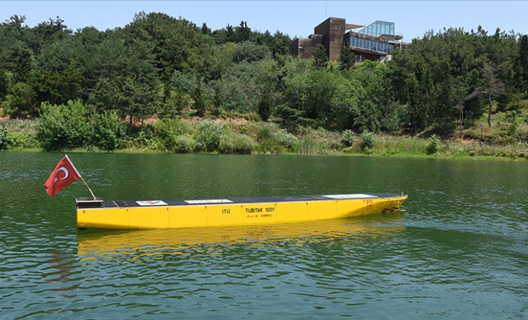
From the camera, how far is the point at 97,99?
87.4 m

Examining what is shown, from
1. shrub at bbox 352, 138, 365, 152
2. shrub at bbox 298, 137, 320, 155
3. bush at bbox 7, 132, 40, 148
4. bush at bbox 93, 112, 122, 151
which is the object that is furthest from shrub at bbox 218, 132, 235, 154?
bush at bbox 7, 132, 40, 148

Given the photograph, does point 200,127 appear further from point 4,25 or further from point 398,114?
point 4,25

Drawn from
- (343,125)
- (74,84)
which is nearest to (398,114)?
(343,125)

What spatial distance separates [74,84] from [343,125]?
5830cm

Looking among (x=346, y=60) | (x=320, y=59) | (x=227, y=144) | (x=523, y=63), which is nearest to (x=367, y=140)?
(x=227, y=144)

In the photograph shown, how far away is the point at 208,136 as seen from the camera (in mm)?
81250

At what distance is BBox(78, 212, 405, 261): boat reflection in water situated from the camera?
19219mm

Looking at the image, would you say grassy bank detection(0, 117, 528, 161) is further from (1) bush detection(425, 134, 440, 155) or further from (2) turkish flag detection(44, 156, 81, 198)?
(2) turkish flag detection(44, 156, 81, 198)

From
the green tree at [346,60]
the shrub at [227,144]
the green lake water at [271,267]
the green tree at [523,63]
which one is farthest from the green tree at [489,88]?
the green lake water at [271,267]

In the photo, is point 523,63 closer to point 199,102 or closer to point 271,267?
point 199,102

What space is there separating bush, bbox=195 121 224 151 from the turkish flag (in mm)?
58774

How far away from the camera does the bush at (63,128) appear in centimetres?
7956

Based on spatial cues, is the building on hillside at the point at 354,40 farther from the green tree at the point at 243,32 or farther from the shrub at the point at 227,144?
the shrub at the point at 227,144

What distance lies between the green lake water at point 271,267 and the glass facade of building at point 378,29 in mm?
110884
